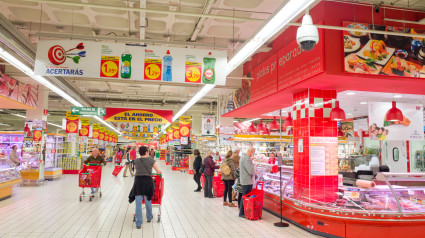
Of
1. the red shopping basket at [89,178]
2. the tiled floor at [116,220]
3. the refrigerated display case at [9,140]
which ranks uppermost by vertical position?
the refrigerated display case at [9,140]

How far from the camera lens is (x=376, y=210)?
543 cm

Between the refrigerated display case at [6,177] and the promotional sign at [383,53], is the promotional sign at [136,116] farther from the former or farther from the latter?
the promotional sign at [383,53]

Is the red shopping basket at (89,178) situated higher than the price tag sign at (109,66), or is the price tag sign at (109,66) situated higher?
the price tag sign at (109,66)

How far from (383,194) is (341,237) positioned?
3.60ft

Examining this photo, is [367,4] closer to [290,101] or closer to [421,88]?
[421,88]

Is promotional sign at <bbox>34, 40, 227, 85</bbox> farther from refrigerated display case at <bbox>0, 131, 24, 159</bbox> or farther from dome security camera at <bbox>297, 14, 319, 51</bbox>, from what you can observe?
refrigerated display case at <bbox>0, 131, 24, 159</bbox>

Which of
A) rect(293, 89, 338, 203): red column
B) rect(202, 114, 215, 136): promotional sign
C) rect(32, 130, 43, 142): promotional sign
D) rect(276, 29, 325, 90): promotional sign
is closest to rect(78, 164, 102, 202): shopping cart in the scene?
rect(32, 130, 43, 142): promotional sign

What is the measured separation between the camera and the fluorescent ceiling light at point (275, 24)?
4297 mm

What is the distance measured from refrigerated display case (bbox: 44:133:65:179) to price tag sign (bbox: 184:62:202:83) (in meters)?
11.5

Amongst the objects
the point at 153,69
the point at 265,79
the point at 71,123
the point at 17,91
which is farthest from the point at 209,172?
the point at 71,123

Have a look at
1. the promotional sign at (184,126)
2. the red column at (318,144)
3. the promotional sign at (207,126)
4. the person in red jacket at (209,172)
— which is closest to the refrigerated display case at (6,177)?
the person in red jacket at (209,172)

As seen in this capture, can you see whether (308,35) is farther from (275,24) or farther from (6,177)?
(6,177)

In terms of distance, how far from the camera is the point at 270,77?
870 cm

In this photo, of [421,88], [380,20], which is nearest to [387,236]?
[421,88]
